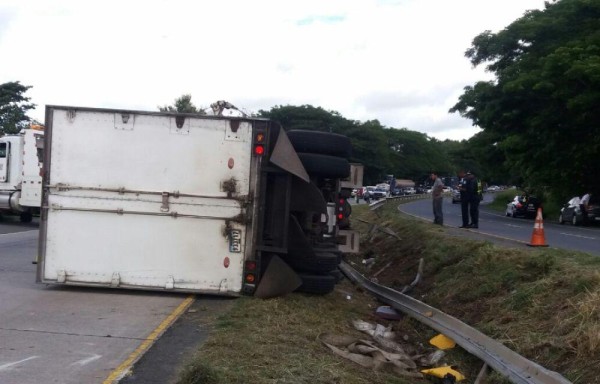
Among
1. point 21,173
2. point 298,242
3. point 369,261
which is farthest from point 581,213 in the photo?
point 298,242

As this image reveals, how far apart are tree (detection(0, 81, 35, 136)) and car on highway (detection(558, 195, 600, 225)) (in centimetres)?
3518

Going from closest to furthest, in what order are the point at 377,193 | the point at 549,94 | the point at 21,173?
the point at 21,173, the point at 549,94, the point at 377,193

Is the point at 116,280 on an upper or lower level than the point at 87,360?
upper

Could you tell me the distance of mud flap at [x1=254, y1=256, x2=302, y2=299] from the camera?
390 inches

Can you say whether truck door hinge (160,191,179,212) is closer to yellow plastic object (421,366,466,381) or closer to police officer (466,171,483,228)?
yellow plastic object (421,366,466,381)

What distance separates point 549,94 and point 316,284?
29.3 meters

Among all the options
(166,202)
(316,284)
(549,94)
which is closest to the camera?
(166,202)

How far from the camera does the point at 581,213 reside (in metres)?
32.2

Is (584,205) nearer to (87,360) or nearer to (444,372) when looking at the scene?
(444,372)

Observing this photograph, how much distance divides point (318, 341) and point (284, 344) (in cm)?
68

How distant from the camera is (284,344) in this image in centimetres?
751

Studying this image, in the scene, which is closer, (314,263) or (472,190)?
(314,263)

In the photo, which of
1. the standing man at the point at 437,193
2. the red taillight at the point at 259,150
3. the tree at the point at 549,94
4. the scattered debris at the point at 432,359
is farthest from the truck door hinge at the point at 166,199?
the tree at the point at 549,94

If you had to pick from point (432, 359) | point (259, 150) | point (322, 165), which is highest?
point (259, 150)
